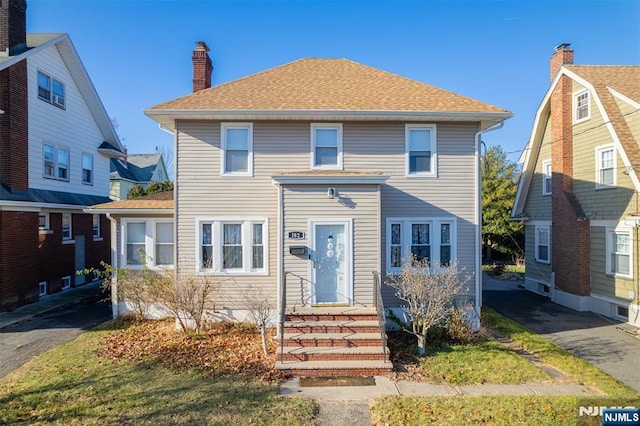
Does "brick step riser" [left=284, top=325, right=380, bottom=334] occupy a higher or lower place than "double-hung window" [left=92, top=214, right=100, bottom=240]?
lower

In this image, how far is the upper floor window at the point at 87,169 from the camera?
17031mm

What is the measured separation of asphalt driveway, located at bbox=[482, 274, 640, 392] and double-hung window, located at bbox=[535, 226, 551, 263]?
1693mm

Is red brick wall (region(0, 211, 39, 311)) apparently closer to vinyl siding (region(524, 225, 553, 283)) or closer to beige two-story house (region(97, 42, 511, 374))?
beige two-story house (region(97, 42, 511, 374))

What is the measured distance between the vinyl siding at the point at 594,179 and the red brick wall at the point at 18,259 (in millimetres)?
20720

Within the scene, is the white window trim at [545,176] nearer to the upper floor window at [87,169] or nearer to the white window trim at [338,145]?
the white window trim at [338,145]

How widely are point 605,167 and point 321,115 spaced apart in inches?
406

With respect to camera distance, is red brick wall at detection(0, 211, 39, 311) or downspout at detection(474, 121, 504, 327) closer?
downspout at detection(474, 121, 504, 327)

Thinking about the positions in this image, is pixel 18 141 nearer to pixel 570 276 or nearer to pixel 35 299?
pixel 35 299

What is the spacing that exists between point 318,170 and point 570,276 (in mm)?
10699

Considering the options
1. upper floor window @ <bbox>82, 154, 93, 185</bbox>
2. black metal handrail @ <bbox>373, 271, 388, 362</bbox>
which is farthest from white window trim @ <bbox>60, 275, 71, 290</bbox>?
black metal handrail @ <bbox>373, 271, 388, 362</bbox>

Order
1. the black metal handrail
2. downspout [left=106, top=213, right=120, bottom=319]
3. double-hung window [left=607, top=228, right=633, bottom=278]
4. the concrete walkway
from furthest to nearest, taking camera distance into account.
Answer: double-hung window [left=607, top=228, right=633, bottom=278], downspout [left=106, top=213, right=120, bottom=319], the black metal handrail, the concrete walkway

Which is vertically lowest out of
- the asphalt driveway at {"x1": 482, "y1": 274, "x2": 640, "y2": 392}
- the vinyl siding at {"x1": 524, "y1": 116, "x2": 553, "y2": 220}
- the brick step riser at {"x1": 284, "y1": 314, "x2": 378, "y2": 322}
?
the asphalt driveway at {"x1": 482, "y1": 274, "x2": 640, "y2": 392}

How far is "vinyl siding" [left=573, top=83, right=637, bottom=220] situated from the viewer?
36.9ft

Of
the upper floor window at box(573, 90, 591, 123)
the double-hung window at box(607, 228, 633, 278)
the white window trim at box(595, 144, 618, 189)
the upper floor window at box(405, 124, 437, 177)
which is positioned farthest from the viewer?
the upper floor window at box(573, 90, 591, 123)
